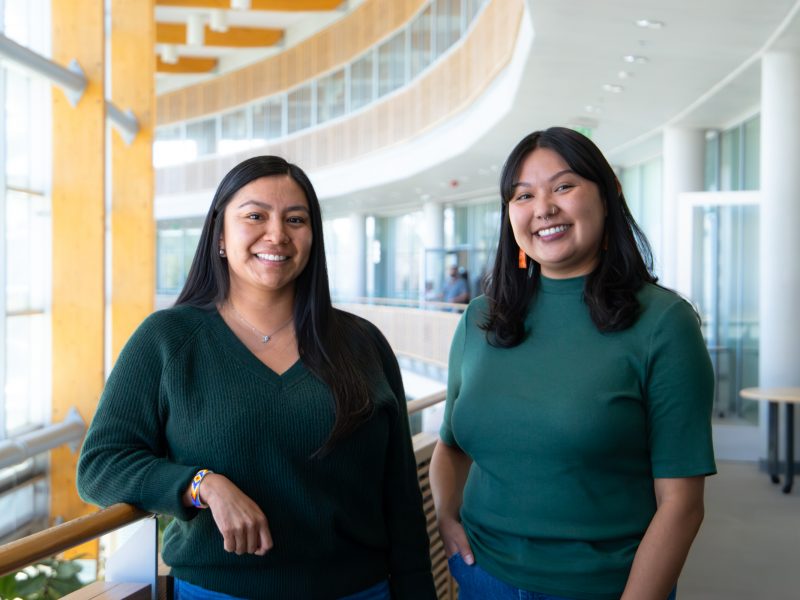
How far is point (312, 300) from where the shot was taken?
2164 mm

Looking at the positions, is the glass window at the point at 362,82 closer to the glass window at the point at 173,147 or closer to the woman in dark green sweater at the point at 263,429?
the glass window at the point at 173,147

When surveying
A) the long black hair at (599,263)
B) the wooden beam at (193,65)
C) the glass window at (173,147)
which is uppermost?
the wooden beam at (193,65)

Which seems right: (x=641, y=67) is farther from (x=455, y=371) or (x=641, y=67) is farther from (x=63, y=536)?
(x=63, y=536)

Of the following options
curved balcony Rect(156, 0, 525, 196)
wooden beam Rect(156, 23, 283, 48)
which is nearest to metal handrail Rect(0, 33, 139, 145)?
curved balcony Rect(156, 0, 525, 196)

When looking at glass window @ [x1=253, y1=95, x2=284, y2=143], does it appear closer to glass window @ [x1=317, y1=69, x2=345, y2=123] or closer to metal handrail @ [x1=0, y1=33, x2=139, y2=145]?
glass window @ [x1=317, y1=69, x2=345, y2=123]

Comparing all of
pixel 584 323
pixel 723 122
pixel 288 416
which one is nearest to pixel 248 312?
pixel 288 416

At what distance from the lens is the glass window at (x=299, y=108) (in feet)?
77.6

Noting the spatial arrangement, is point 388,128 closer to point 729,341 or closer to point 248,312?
point 729,341

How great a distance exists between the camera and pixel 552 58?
348 inches

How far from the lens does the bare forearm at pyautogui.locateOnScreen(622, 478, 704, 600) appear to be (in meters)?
1.82

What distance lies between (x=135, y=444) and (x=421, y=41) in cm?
1665

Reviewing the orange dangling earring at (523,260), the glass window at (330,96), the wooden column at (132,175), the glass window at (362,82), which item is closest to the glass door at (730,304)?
the wooden column at (132,175)

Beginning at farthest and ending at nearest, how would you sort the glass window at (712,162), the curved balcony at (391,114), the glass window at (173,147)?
the glass window at (173,147), the curved balcony at (391,114), the glass window at (712,162)

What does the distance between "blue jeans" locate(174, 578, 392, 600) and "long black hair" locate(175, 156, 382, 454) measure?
378mm
